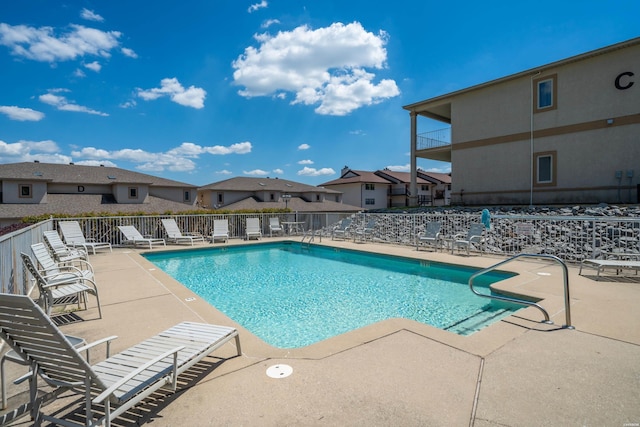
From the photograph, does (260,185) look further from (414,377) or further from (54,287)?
(414,377)

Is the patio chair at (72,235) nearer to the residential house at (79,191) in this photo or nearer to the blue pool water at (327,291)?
the blue pool water at (327,291)

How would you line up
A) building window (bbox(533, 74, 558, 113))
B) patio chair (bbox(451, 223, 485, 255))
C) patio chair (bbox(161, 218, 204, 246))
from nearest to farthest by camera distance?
patio chair (bbox(451, 223, 485, 255)), patio chair (bbox(161, 218, 204, 246)), building window (bbox(533, 74, 558, 113))

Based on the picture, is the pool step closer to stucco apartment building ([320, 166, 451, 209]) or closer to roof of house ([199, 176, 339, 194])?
roof of house ([199, 176, 339, 194])

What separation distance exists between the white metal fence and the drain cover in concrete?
3.64m

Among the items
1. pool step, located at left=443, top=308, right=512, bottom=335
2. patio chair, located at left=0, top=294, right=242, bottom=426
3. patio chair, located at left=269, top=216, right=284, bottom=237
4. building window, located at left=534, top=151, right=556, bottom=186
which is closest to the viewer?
patio chair, located at left=0, top=294, right=242, bottom=426

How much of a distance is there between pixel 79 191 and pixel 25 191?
325 cm

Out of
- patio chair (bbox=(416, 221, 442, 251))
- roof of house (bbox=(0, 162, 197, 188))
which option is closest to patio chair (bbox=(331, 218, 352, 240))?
patio chair (bbox=(416, 221, 442, 251))

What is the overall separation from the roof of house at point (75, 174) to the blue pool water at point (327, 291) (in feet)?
59.2

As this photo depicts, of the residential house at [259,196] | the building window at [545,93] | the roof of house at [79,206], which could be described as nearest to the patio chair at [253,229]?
the roof of house at [79,206]

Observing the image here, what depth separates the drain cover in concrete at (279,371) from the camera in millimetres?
2836

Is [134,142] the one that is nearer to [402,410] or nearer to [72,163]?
[72,163]

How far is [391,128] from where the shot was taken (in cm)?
2608

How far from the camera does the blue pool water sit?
5.39 m

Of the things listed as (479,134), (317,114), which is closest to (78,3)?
(317,114)
